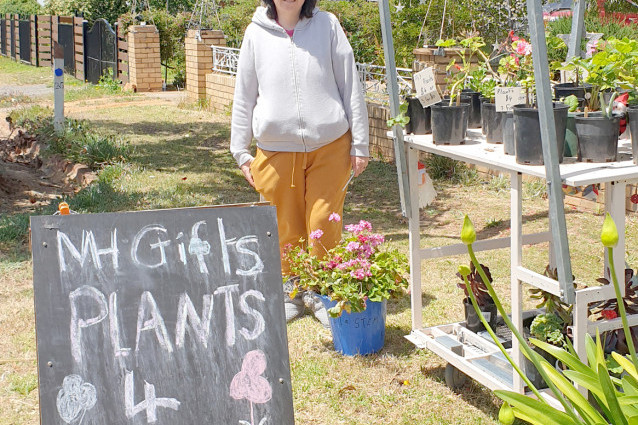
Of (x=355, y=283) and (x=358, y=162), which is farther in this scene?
(x=358, y=162)

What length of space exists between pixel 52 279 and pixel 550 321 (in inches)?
→ 71.3

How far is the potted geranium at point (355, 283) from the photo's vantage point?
3830 mm

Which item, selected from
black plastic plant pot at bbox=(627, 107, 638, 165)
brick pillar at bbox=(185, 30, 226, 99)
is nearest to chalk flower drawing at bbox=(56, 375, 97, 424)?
black plastic plant pot at bbox=(627, 107, 638, 165)

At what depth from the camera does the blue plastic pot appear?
3.90 m

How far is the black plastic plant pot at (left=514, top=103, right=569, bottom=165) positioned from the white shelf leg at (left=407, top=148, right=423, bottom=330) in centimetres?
80

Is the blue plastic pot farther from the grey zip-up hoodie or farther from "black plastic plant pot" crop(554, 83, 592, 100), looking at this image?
"black plastic plant pot" crop(554, 83, 592, 100)

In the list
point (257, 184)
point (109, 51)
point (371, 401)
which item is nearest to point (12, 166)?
point (257, 184)

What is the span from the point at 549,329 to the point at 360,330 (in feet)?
3.37

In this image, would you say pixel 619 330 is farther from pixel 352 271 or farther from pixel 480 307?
pixel 352 271

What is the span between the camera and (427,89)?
11.4 ft

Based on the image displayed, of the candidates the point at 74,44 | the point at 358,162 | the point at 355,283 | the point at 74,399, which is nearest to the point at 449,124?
the point at 358,162

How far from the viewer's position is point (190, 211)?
2.74 m

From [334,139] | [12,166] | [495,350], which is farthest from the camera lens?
[12,166]

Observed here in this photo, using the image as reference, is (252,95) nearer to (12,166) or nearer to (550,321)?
(550,321)
